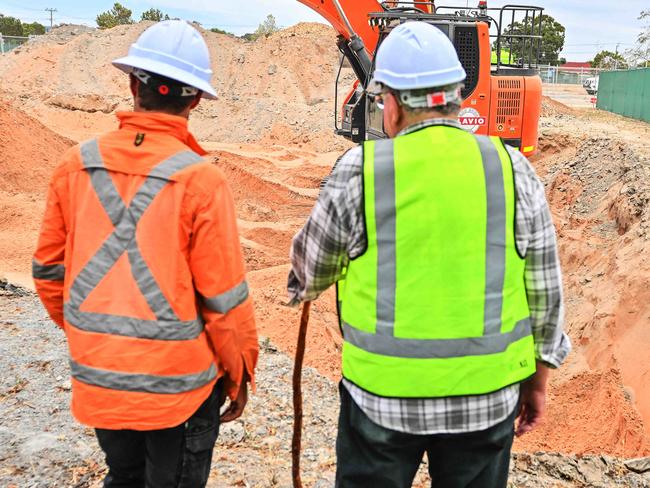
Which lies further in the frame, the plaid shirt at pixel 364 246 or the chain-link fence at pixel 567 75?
the chain-link fence at pixel 567 75

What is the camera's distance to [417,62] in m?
1.96

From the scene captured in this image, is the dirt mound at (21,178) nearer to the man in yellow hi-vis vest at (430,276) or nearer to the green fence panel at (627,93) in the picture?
the man in yellow hi-vis vest at (430,276)

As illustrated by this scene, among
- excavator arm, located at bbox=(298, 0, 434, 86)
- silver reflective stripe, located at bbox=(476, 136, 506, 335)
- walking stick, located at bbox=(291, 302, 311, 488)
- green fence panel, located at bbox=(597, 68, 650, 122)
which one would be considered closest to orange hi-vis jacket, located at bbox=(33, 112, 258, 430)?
walking stick, located at bbox=(291, 302, 311, 488)

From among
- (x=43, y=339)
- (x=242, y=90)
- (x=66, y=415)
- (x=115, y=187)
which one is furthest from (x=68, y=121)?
(x=115, y=187)

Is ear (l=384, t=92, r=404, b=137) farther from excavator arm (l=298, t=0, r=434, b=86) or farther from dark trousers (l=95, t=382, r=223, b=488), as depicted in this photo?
excavator arm (l=298, t=0, r=434, b=86)

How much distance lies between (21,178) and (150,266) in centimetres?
1083

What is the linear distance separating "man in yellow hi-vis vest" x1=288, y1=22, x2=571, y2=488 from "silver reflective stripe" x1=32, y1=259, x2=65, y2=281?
2.77 feet

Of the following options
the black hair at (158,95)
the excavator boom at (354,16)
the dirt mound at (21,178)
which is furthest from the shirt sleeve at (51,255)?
the excavator boom at (354,16)

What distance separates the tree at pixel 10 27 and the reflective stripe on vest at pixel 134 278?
5587 cm

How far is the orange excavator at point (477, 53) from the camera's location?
361 inches

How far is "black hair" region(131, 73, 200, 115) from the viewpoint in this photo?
84.6 inches

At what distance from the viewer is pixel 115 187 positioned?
205 centimetres

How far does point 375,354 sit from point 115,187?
3.04ft

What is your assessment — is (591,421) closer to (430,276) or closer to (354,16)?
(430,276)
